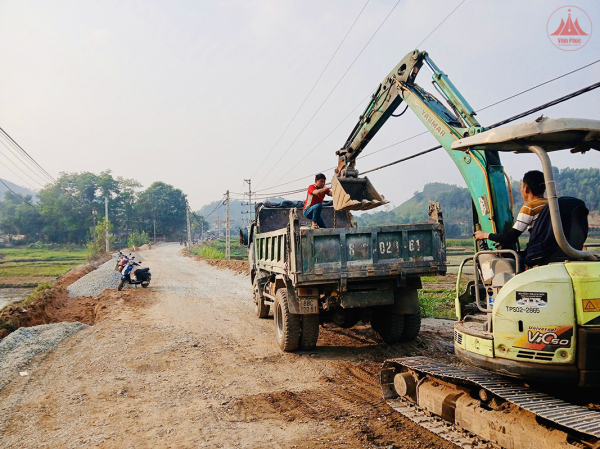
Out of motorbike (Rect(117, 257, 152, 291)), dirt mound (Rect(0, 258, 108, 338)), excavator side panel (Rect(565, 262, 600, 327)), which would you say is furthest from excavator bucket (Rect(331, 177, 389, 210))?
motorbike (Rect(117, 257, 152, 291))

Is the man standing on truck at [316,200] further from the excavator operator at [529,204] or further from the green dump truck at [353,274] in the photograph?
the excavator operator at [529,204]

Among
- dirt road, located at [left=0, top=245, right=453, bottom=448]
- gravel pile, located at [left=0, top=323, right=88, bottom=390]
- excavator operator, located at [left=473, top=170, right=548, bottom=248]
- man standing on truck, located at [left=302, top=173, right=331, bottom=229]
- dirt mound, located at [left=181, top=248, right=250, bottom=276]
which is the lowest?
dirt road, located at [left=0, top=245, right=453, bottom=448]

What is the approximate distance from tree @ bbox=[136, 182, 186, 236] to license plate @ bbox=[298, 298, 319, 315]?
96.6 meters

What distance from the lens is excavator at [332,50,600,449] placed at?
2963 mm

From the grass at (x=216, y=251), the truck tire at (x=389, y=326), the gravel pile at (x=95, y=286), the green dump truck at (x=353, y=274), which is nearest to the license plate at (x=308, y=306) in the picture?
the green dump truck at (x=353, y=274)

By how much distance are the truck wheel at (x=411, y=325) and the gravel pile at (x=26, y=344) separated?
235 inches

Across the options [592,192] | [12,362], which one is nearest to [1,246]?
[12,362]

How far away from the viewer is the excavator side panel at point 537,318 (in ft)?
9.84

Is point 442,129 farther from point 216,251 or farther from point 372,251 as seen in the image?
point 216,251

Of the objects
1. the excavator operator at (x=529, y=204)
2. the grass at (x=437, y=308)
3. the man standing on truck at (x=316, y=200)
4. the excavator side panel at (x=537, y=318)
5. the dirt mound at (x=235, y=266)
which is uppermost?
the man standing on truck at (x=316, y=200)

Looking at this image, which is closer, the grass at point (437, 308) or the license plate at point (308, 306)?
the license plate at point (308, 306)

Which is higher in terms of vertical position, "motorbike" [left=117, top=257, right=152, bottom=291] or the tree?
the tree

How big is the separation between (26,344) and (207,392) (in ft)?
14.6

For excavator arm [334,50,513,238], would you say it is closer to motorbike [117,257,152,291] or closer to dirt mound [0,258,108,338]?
dirt mound [0,258,108,338]
